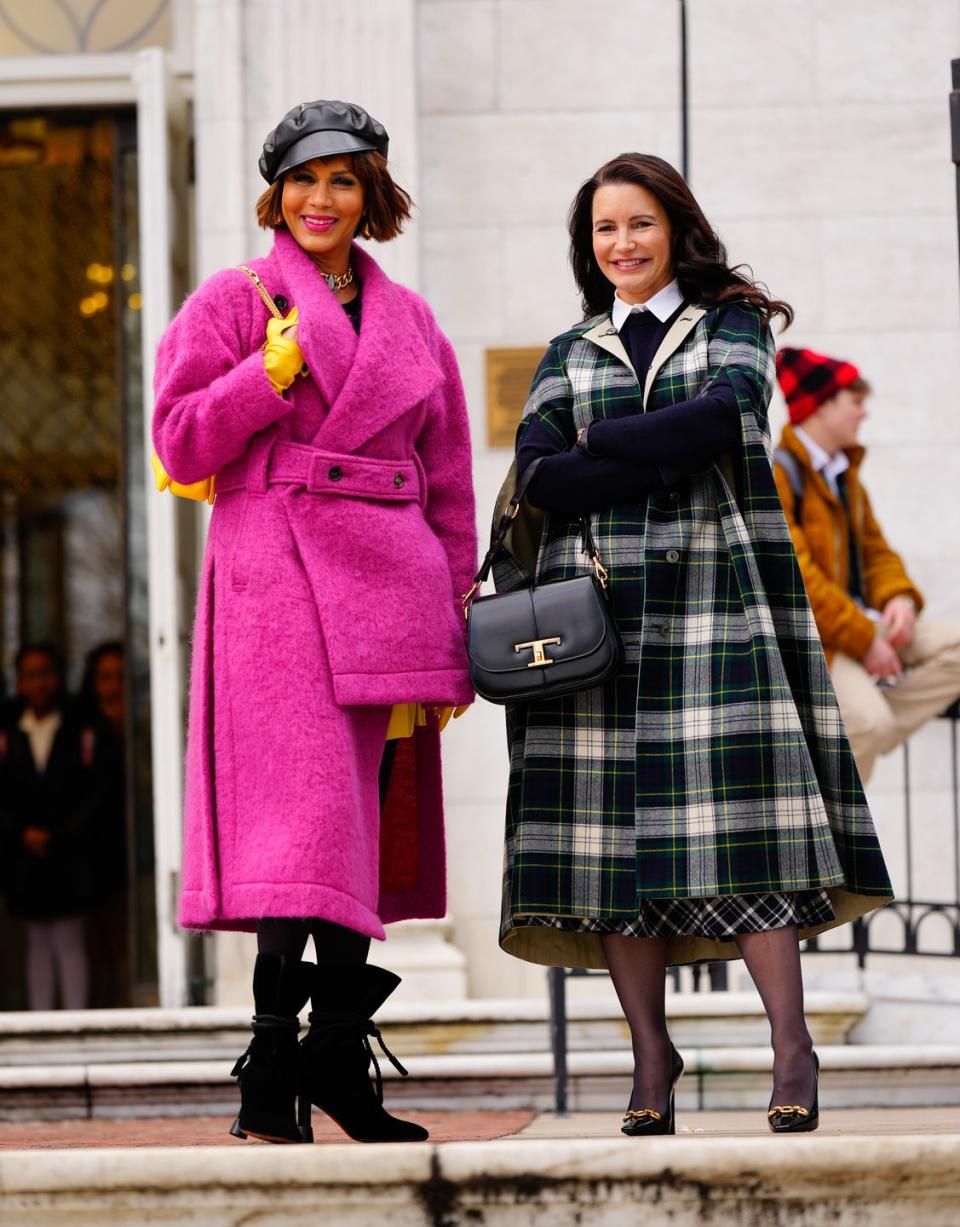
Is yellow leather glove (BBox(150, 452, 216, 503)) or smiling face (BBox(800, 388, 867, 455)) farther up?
smiling face (BBox(800, 388, 867, 455))

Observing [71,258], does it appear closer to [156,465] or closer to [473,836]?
[473,836]

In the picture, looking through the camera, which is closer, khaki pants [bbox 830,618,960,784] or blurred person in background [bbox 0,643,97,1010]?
khaki pants [bbox 830,618,960,784]

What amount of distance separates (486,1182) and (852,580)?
3.86m

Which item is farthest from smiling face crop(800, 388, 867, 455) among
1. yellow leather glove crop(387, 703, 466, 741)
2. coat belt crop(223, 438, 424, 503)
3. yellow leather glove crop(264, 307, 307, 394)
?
yellow leather glove crop(264, 307, 307, 394)

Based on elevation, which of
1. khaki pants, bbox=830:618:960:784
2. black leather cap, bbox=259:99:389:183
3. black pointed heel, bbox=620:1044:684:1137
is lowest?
black pointed heel, bbox=620:1044:684:1137

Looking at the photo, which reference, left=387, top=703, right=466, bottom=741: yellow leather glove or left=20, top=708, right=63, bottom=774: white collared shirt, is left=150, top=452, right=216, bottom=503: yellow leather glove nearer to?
left=387, top=703, right=466, bottom=741: yellow leather glove

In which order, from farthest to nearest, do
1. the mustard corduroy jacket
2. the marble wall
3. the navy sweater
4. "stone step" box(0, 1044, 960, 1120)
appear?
the marble wall, the mustard corduroy jacket, "stone step" box(0, 1044, 960, 1120), the navy sweater

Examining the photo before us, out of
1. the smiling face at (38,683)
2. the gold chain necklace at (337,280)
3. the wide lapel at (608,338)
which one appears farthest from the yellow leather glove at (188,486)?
the smiling face at (38,683)

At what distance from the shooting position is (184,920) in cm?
404

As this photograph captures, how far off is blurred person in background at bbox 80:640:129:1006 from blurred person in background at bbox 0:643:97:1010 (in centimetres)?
6

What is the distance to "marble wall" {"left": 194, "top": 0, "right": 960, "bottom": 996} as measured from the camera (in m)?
7.97

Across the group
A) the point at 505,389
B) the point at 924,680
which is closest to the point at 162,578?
the point at 505,389

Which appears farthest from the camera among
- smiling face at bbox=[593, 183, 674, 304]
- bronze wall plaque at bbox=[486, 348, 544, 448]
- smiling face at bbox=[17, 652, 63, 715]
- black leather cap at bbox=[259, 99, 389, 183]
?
smiling face at bbox=[17, 652, 63, 715]

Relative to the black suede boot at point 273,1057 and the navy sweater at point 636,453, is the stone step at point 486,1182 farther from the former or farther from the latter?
the navy sweater at point 636,453
